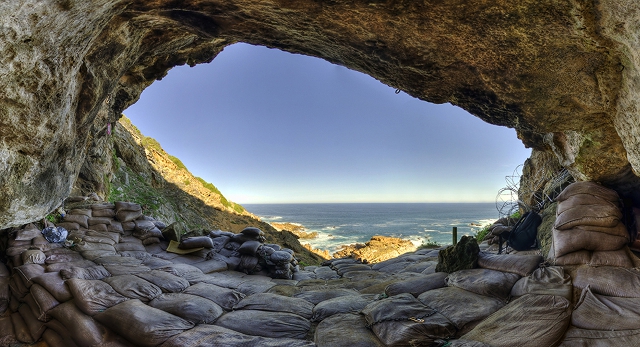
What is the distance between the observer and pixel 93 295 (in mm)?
3574

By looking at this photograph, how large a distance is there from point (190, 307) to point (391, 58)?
4.13 meters

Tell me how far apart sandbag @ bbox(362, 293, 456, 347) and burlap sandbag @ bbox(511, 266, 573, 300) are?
3.38 feet

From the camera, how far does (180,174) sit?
21766 mm

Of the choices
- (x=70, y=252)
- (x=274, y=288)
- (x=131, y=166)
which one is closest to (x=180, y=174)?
(x=131, y=166)

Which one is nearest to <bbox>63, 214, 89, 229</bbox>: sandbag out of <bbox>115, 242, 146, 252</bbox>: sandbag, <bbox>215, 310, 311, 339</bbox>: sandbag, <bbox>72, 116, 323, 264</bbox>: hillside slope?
<bbox>115, 242, 146, 252</bbox>: sandbag

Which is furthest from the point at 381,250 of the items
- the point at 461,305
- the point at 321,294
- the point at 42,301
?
the point at 42,301

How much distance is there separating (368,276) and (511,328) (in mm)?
3726

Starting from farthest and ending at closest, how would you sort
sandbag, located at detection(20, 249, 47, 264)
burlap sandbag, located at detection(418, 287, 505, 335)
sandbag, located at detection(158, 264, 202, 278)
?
sandbag, located at detection(158, 264, 202, 278)
sandbag, located at detection(20, 249, 47, 264)
burlap sandbag, located at detection(418, 287, 505, 335)

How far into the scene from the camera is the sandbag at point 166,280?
13.9 ft

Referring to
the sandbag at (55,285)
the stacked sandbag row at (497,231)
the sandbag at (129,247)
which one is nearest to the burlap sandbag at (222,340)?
the sandbag at (55,285)

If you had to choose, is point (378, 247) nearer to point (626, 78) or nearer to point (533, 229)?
point (533, 229)

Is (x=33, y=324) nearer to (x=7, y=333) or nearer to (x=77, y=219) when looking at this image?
(x=7, y=333)

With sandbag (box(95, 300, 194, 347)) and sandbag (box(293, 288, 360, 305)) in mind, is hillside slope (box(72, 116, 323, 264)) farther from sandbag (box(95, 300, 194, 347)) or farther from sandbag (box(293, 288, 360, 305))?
sandbag (box(293, 288, 360, 305))

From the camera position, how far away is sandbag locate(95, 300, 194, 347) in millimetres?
2959
